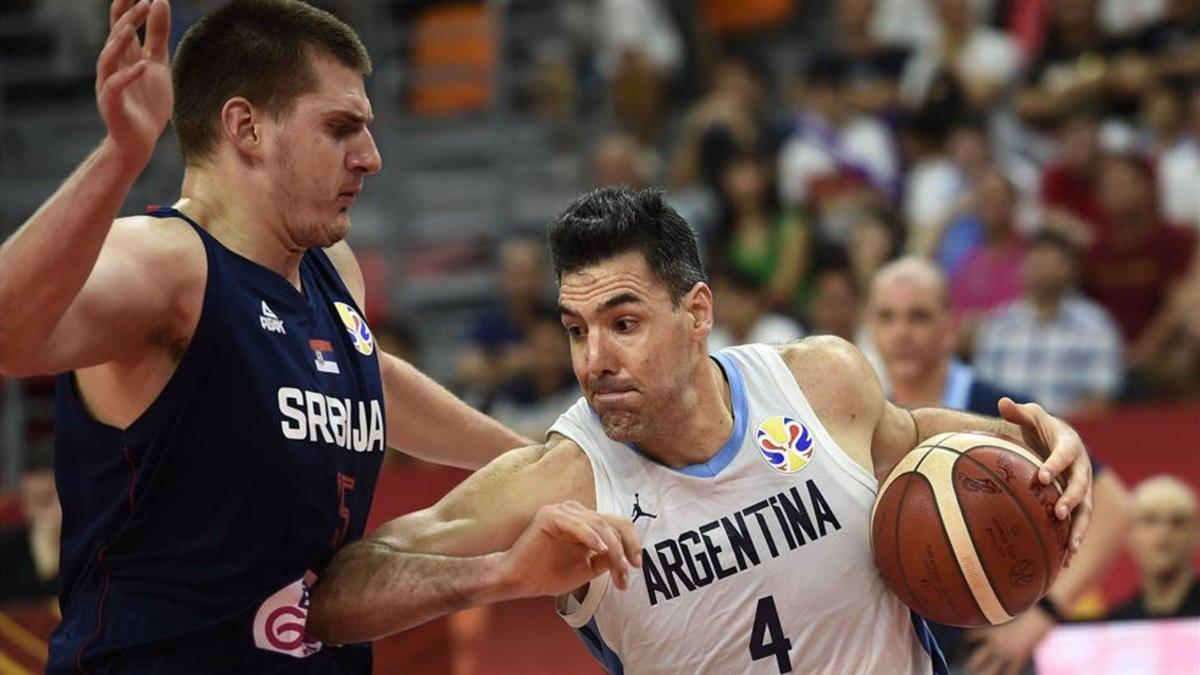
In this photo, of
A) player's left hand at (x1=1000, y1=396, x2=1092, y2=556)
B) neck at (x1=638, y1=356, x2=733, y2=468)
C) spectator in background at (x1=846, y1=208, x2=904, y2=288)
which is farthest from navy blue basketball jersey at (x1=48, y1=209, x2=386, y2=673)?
spectator in background at (x1=846, y1=208, x2=904, y2=288)

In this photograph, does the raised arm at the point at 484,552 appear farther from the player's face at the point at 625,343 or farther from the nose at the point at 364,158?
the nose at the point at 364,158

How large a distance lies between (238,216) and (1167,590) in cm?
544

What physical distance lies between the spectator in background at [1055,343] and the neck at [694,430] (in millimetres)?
5644

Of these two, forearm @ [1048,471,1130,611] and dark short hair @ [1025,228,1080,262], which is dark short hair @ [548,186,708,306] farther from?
dark short hair @ [1025,228,1080,262]

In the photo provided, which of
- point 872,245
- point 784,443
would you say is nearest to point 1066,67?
point 872,245

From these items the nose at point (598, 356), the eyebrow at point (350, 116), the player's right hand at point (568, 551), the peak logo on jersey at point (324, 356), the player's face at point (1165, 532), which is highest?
the eyebrow at point (350, 116)

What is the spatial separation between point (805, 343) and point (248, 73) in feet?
5.80

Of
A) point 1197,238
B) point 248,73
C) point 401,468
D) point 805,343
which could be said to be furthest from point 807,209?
point 248,73

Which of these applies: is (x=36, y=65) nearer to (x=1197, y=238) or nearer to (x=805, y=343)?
(x=1197, y=238)

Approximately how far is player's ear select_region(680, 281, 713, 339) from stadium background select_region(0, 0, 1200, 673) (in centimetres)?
441

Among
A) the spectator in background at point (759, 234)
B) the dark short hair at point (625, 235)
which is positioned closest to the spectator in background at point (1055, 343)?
the spectator in background at point (759, 234)

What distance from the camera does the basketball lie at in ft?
14.6

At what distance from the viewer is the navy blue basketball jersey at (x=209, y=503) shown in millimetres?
4074

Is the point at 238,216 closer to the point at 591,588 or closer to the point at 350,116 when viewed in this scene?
the point at 350,116
